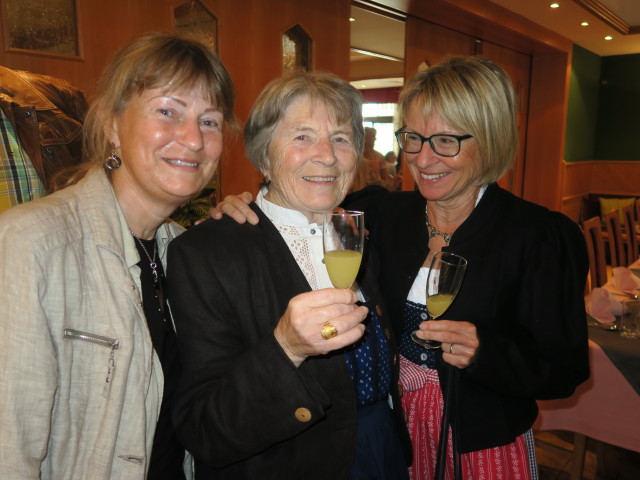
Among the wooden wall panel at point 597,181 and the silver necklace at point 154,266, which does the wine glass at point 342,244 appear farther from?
the wooden wall panel at point 597,181

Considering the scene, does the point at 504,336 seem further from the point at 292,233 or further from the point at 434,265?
the point at 292,233

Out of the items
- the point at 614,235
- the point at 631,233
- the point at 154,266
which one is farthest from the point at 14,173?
the point at 631,233

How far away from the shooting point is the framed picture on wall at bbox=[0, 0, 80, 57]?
260 cm

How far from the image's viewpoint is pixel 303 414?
1.10m

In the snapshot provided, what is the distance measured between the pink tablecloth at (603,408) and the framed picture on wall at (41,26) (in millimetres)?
3522

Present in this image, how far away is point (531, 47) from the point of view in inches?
320

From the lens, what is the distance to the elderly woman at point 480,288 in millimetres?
1522

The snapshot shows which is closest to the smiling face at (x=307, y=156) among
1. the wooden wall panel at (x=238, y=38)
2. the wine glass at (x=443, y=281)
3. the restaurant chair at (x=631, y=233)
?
the wine glass at (x=443, y=281)

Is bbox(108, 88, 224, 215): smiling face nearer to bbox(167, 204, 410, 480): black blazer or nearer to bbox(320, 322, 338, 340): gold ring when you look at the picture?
bbox(167, 204, 410, 480): black blazer

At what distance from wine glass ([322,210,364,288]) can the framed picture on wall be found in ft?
8.03

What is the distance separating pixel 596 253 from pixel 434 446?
361 centimetres

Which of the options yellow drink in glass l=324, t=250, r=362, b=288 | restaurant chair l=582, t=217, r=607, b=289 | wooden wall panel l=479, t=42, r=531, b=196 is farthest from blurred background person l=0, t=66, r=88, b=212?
wooden wall panel l=479, t=42, r=531, b=196

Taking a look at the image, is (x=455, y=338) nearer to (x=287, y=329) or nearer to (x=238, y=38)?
(x=287, y=329)

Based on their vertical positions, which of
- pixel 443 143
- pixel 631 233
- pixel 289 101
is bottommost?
pixel 631 233
